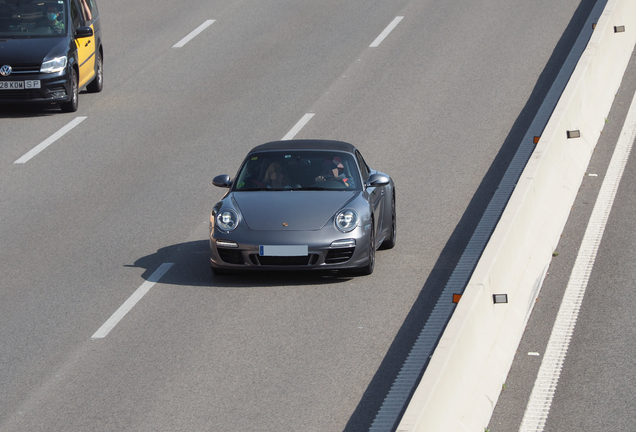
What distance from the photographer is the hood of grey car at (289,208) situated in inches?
389

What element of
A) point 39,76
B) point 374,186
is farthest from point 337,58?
point 374,186

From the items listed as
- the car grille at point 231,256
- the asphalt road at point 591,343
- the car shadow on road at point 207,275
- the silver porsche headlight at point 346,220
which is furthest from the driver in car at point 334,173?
the asphalt road at point 591,343

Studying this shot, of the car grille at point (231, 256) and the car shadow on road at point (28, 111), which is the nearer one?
the car grille at point (231, 256)

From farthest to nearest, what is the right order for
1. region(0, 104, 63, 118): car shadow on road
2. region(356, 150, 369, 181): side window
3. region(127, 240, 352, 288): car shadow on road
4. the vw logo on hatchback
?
1. region(0, 104, 63, 118): car shadow on road
2. the vw logo on hatchback
3. region(356, 150, 369, 181): side window
4. region(127, 240, 352, 288): car shadow on road

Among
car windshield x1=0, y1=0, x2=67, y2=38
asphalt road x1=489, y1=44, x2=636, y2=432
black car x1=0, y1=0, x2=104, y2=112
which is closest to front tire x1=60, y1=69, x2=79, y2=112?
black car x1=0, y1=0, x2=104, y2=112

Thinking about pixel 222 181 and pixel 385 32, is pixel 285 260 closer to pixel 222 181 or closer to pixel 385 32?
pixel 222 181

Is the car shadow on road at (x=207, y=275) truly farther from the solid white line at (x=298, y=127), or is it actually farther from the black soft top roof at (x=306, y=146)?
the solid white line at (x=298, y=127)

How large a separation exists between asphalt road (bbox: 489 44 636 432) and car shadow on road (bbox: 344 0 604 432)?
2.71 feet

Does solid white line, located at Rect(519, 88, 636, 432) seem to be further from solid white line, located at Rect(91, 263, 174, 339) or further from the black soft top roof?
solid white line, located at Rect(91, 263, 174, 339)

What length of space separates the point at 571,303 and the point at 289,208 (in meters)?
2.96

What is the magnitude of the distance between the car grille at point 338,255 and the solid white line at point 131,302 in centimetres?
180

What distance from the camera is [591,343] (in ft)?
26.0

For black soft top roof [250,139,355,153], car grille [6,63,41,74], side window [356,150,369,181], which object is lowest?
car grille [6,63,41,74]

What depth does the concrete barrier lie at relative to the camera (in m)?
5.77
